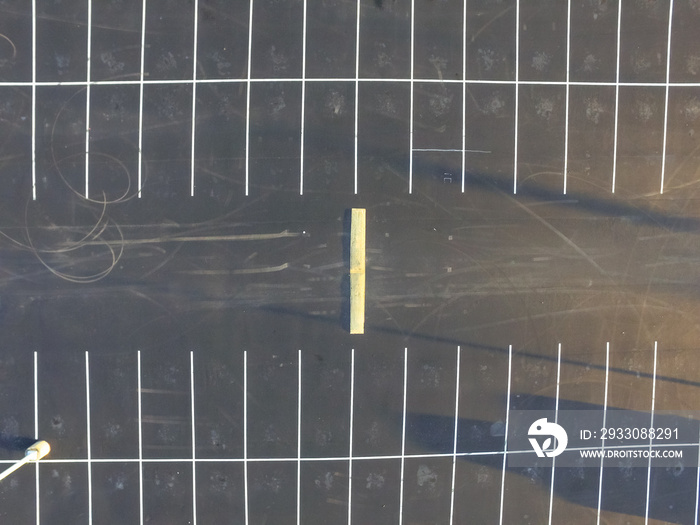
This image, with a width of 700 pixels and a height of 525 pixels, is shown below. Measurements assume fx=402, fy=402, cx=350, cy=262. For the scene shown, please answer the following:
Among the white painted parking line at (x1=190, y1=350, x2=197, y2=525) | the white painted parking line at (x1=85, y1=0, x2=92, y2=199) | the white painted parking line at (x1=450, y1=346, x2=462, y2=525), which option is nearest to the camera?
the white painted parking line at (x1=85, y1=0, x2=92, y2=199)

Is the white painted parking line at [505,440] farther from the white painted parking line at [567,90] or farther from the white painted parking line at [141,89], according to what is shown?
the white painted parking line at [141,89]

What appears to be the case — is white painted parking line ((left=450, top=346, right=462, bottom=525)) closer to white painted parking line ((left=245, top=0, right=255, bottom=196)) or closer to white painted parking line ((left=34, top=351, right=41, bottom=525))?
white painted parking line ((left=245, top=0, right=255, bottom=196))

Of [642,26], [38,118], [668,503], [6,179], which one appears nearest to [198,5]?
[38,118]

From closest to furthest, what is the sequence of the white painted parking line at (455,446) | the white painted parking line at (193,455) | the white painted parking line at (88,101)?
1. the white painted parking line at (88,101)
2. the white painted parking line at (193,455)
3. the white painted parking line at (455,446)

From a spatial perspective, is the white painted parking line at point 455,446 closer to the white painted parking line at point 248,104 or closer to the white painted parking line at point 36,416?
the white painted parking line at point 248,104

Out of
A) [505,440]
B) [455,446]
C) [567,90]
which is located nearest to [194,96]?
[567,90]

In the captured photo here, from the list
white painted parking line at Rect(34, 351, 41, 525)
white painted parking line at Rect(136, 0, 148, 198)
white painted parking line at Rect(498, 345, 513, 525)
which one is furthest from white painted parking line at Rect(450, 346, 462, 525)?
white painted parking line at Rect(34, 351, 41, 525)

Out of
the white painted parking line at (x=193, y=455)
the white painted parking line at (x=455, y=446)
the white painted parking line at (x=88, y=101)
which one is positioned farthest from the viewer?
the white painted parking line at (x=455, y=446)

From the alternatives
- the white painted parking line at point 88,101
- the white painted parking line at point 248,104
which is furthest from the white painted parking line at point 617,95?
the white painted parking line at point 88,101

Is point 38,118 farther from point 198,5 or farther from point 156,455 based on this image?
point 156,455

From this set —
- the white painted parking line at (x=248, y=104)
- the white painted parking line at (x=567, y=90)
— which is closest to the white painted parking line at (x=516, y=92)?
the white painted parking line at (x=567, y=90)

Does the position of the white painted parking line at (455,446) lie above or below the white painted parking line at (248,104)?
below

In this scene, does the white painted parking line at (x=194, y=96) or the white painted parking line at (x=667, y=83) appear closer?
the white painted parking line at (x=194, y=96)
